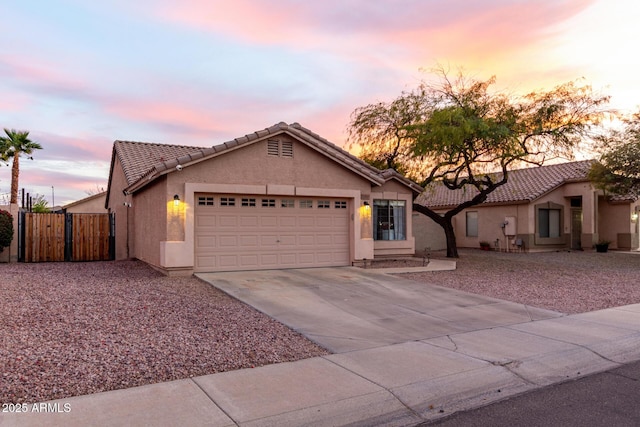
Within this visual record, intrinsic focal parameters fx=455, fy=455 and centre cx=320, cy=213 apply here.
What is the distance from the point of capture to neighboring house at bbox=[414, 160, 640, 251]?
81.9 feet

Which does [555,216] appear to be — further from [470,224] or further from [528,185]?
[470,224]

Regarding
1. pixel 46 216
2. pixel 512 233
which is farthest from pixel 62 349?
pixel 512 233

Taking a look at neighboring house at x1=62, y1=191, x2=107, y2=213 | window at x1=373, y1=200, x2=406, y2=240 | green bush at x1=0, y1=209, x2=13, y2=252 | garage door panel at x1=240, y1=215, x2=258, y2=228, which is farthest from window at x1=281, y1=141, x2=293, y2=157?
neighboring house at x1=62, y1=191, x2=107, y2=213

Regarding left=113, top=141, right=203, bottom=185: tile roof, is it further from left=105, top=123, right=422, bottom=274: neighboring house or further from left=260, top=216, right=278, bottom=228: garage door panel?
left=260, top=216, right=278, bottom=228: garage door panel

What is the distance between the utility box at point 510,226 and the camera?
2500 centimetres

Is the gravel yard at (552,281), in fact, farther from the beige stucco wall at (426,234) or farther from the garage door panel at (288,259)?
the beige stucco wall at (426,234)

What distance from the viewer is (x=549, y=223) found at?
84.7 ft

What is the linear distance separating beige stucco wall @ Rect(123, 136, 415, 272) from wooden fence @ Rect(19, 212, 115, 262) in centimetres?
228

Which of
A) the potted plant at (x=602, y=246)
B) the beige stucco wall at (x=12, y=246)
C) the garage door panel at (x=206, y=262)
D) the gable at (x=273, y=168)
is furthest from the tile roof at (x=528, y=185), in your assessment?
the beige stucco wall at (x=12, y=246)

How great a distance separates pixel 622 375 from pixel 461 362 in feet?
6.42

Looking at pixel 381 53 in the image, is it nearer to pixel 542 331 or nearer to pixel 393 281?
pixel 393 281

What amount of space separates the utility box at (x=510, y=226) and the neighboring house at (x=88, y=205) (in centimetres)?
2794

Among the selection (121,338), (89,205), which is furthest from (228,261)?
(89,205)

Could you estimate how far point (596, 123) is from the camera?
1756 cm
